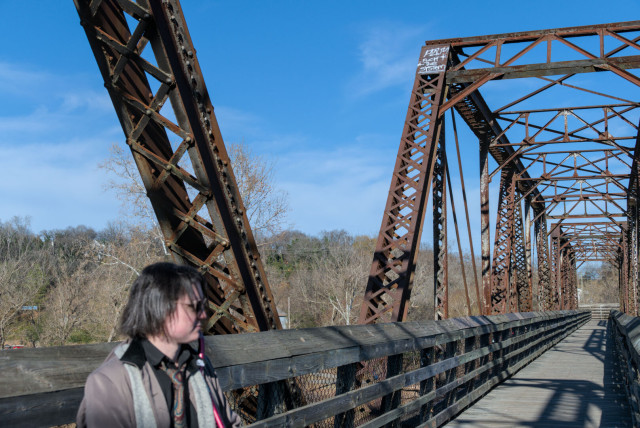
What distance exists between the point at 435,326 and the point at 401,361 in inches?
45.5

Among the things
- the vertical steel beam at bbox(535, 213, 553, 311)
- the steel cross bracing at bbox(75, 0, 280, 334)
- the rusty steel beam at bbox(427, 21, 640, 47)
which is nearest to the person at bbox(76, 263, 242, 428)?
the steel cross bracing at bbox(75, 0, 280, 334)

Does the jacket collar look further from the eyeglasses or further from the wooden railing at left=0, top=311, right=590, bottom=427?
the wooden railing at left=0, top=311, right=590, bottom=427

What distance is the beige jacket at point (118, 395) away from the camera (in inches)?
74.1

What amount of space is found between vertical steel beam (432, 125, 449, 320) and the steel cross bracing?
6.51 meters

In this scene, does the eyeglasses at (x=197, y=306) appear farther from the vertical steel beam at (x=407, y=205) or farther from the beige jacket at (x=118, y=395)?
the vertical steel beam at (x=407, y=205)

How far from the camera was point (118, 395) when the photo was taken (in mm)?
1908

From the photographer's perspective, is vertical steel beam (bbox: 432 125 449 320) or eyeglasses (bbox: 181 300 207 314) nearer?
eyeglasses (bbox: 181 300 207 314)

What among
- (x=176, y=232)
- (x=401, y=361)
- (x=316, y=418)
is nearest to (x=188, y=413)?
(x=176, y=232)

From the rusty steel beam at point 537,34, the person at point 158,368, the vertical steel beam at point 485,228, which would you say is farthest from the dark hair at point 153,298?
the vertical steel beam at point 485,228

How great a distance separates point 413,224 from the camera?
9.12 meters

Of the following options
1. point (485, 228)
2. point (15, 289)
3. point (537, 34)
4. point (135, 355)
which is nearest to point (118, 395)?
point (135, 355)

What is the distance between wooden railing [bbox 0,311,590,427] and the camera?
2244 mm

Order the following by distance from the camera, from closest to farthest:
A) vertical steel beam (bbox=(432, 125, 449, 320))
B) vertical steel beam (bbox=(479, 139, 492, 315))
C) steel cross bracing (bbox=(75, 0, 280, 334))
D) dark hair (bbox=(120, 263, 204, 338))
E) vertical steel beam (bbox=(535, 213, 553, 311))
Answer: dark hair (bbox=(120, 263, 204, 338))
steel cross bracing (bbox=(75, 0, 280, 334))
vertical steel beam (bbox=(432, 125, 449, 320))
vertical steel beam (bbox=(479, 139, 492, 315))
vertical steel beam (bbox=(535, 213, 553, 311))

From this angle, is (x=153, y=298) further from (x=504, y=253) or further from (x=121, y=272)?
(x=121, y=272)
